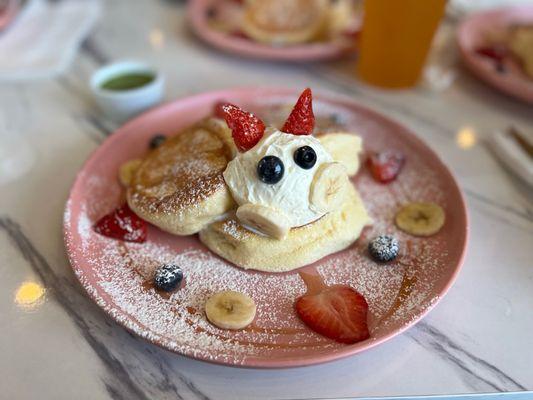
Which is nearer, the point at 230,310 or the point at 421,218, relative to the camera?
the point at 230,310

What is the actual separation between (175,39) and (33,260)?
1.29 metres

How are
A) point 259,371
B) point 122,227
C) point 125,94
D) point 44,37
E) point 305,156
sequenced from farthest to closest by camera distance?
point 44,37, point 125,94, point 122,227, point 305,156, point 259,371

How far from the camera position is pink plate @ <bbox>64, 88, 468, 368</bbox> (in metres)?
1.08

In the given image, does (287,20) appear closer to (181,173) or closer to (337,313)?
(181,173)

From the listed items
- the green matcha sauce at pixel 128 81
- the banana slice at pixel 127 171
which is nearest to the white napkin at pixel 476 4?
the green matcha sauce at pixel 128 81

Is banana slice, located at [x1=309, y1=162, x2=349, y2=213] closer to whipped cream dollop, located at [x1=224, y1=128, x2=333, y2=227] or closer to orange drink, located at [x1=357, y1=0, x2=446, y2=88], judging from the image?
whipped cream dollop, located at [x1=224, y1=128, x2=333, y2=227]

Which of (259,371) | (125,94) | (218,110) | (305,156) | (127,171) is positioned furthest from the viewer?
(125,94)

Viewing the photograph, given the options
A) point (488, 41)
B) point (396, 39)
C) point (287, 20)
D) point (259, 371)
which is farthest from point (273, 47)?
point (259, 371)

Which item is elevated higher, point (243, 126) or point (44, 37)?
point (243, 126)

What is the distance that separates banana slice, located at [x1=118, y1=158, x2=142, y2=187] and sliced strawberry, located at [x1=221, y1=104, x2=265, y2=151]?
386 mm

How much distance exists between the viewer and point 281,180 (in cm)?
121

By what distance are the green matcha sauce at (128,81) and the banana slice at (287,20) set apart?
48 cm

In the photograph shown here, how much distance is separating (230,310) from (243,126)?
1.38 ft

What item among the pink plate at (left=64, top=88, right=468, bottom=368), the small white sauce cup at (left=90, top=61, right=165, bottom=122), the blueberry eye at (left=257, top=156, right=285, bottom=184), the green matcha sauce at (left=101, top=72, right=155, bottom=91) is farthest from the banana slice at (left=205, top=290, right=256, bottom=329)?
the green matcha sauce at (left=101, top=72, right=155, bottom=91)
